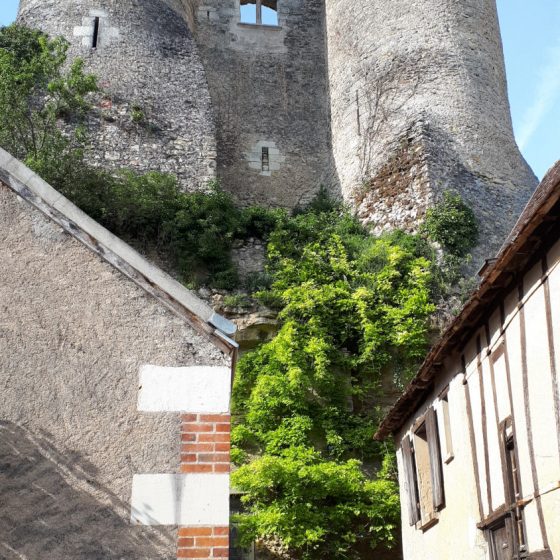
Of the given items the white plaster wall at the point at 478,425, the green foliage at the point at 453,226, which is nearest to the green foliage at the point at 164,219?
the green foliage at the point at 453,226

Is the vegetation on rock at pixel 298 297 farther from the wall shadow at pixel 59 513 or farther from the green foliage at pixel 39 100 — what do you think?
the wall shadow at pixel 59 513

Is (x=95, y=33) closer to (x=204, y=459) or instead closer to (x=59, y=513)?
(x=204, y=459)

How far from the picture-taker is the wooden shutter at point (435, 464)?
8750mm

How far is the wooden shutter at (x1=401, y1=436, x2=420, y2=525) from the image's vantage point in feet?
32.6

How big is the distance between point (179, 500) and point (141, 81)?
15027 mm

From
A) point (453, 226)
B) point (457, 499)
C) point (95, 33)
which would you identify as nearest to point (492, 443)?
point (457, 499)

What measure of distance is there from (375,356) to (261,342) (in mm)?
2057

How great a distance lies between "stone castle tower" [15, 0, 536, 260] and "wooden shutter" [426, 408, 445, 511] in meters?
7.48

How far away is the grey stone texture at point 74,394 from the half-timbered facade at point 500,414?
2.60 metres

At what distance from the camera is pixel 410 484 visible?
10.1 meters

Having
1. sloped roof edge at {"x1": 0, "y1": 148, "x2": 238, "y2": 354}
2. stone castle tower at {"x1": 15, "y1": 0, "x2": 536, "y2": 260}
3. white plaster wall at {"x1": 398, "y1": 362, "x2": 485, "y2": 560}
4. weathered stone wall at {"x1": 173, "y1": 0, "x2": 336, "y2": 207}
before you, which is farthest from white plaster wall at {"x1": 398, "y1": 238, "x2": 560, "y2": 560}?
weathered stone wall at {"x1": 173, "y1": 0, "x2": 336, "y2": 207}

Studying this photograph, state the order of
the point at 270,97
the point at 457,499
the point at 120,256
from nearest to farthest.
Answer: the point at 120,256 → the point at 457,499 → the point at 270,97

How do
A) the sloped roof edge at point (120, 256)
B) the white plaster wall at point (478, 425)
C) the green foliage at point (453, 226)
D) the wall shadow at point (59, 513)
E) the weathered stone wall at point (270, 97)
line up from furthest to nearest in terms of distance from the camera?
1. the weathered stone wall at point (270, 97)
2. the green foliage at point (453, 226)
3. the white plaster wall at point (478, 425)
4. the sloped roof edge at point (120, 256)
5. the wall shadow at point (59, 513)

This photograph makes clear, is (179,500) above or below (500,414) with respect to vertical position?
below
